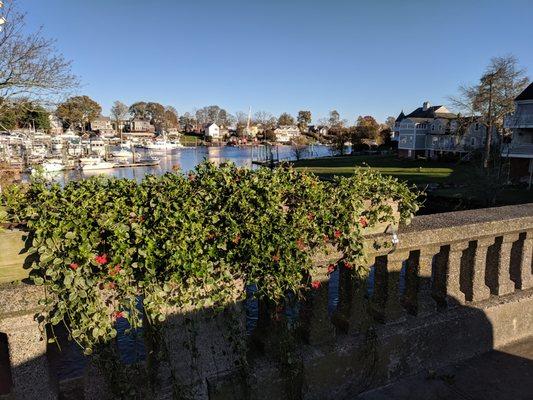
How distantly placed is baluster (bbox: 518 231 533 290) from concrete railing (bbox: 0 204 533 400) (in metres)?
0.01

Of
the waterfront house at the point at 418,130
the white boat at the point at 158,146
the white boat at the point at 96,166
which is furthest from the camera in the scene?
the white boat at the point at 158,146

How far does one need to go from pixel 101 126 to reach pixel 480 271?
169 metres

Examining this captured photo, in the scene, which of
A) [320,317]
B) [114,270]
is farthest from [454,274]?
[114,270]

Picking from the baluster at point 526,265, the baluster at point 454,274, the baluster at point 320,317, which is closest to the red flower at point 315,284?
the baluster at point 320,317

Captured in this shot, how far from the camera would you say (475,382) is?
351 cm

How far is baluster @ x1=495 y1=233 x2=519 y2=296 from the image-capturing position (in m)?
3.95

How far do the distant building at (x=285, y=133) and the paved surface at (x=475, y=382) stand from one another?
177841 millimetres

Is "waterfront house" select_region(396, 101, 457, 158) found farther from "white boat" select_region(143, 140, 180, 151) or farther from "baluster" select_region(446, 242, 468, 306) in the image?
"white boat" select_region(143, 140, 180, 151)

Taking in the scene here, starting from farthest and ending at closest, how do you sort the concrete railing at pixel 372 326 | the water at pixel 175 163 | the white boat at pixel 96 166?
the white boat at pixel 96 166, the water at pixel 175 163, the concrete railing at pixel 372 326

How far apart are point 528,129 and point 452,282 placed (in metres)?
47.4

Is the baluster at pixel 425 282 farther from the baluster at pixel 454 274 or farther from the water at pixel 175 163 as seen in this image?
the water at pixel 175 163

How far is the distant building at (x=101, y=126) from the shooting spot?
15300cm

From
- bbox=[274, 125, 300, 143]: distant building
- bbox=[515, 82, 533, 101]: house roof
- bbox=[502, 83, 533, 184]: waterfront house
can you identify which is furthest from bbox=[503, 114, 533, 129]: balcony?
bbox=[274, 125, 300, 143]: distant building

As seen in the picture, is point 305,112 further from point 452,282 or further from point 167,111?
point 452,282
